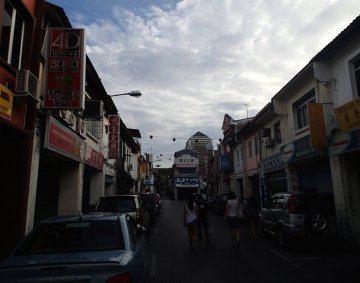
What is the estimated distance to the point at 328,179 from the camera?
15.1m

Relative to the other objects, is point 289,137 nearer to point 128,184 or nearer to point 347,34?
point 347,34

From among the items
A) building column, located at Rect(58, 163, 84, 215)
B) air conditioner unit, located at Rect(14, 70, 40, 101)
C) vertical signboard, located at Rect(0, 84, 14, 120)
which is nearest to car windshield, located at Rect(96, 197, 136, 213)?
building column, located at Rect(58, 163, 84, 215)

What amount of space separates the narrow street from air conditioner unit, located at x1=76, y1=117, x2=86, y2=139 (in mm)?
5494

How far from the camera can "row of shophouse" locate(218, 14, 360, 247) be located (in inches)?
490

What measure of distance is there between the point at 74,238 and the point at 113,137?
59.2 feet

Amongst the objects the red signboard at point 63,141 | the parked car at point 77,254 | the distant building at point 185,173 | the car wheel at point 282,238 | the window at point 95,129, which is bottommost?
the car wheel at point 282,238

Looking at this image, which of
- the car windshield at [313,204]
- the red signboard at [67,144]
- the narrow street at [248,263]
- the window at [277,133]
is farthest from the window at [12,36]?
the window at [277,133]

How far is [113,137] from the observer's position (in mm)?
22469

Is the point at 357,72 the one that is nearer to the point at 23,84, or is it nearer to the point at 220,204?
the point at 23,84

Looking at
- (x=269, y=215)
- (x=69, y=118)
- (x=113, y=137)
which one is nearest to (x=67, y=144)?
(x=69, y=118)

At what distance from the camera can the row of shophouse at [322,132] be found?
40.8 feet

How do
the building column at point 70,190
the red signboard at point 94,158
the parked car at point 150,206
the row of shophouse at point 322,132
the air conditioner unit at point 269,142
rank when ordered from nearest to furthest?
the row of shophouse at point 322,132, the building column at point 70,190, the red signboard at point 94,158, the parked car at point 150,206, the air conditioner unit at point 269,142

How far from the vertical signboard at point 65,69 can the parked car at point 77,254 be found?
5.68 meters

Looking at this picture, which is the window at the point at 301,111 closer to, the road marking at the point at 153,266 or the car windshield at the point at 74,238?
the road marking at the point at 153,266
